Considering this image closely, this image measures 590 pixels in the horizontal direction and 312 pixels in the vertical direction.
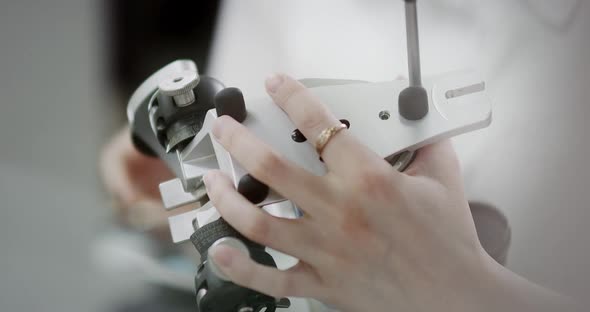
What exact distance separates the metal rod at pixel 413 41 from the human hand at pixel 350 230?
0.09m

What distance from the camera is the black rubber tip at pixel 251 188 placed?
0.53 meters

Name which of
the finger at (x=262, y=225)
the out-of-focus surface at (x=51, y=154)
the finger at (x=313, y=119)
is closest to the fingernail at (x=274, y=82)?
the finger at (x=313, y=119)

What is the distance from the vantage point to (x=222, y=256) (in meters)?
0.51

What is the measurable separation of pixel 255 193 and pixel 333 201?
0.07 meters

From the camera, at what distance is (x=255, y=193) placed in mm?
530

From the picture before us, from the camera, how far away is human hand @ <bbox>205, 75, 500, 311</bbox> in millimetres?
517

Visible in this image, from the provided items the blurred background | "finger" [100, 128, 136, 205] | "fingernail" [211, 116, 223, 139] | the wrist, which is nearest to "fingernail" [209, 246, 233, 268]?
"fingernail" [211, 116, 223, 139]

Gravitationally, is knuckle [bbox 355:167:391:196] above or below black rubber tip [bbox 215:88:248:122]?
below

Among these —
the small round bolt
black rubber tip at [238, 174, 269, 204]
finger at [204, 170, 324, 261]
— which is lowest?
finger at [204, 170, 324, 261]

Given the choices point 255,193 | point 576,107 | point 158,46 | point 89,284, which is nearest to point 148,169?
point 89,284

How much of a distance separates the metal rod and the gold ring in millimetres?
91

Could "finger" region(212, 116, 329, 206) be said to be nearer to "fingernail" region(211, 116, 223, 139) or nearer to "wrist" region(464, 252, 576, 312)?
A: "fingernail" region(211, 116, 223, 139)

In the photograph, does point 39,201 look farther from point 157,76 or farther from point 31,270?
point 157,76

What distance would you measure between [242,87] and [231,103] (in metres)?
0.57
